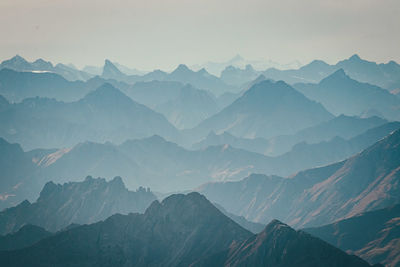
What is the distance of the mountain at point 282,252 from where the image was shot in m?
162

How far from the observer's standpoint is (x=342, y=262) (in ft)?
524

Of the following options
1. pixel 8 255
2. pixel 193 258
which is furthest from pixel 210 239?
pixel 8 255

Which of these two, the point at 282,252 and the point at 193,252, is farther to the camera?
the point at 193,252

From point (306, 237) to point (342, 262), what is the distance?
13.9 meters

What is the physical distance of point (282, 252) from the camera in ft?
554

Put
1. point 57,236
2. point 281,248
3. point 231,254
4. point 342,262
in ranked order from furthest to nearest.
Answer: point 57,236
point 231,254
point 281,248
point 342,262

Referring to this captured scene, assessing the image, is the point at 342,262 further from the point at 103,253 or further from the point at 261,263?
the point at 103,253

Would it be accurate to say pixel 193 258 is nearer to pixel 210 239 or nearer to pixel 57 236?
pixel 210 239

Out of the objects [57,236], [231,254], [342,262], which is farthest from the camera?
[57,236]

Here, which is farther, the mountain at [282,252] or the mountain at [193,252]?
the mountain at [193,252]

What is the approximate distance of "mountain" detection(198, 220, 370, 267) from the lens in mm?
161500

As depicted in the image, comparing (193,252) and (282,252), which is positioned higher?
(282,252)

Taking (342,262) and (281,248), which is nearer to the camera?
(342,262)

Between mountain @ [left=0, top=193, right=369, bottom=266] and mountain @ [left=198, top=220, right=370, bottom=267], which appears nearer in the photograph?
mountain @ [left=198, top=220, right=370, bottom=267]
